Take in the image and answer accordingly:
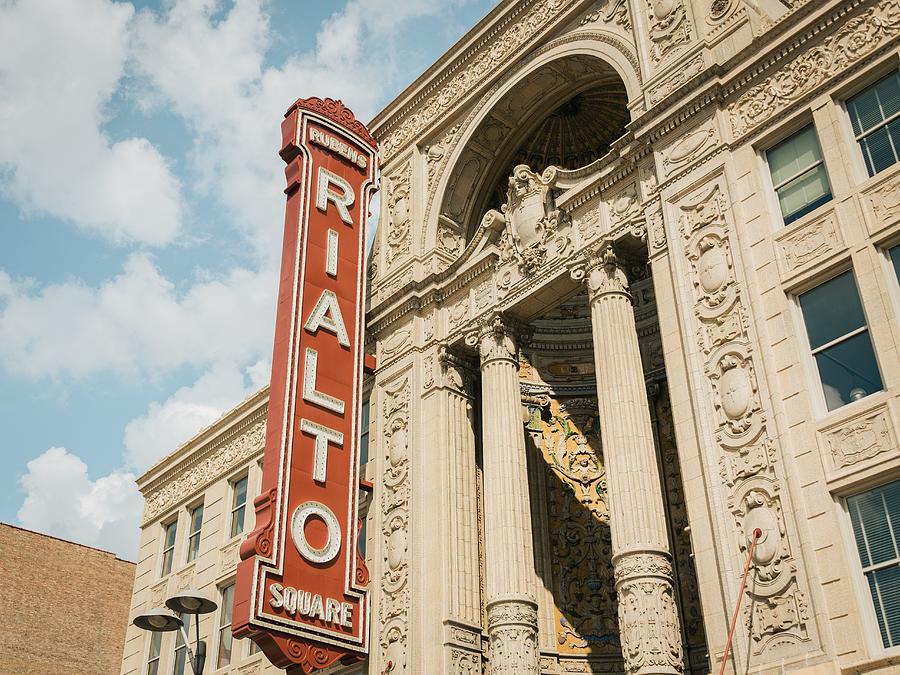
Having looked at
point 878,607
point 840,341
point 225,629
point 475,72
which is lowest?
point 878,607

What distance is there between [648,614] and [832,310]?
19.5ft

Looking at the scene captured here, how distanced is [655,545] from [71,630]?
33.7m

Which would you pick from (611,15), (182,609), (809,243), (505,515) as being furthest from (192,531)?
(809,243)

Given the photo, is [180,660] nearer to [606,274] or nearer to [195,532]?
[195,532]

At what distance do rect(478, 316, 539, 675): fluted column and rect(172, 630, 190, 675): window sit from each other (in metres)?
12.7

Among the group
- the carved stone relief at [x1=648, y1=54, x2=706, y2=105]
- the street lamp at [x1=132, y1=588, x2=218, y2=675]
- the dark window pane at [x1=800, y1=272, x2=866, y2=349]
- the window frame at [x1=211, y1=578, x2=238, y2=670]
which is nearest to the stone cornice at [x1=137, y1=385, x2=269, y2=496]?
the window frame at [x1=211, y1=578, x2=238, y2=670]

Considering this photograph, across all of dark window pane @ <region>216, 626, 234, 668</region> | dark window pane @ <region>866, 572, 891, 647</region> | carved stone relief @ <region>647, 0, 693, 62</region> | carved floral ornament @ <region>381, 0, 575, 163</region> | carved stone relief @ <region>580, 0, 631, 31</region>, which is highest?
carved floral ornament @ <region>381, 0, 575, 163</region>

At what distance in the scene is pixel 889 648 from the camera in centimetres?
1373

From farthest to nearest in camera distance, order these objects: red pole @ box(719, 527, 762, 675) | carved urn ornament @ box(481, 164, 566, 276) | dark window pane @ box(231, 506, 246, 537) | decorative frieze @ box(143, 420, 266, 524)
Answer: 1. decorative frieze @ box(143, 420, 266, 524)
2. dark window pane @ box(231, 506, 246, 537)
3. carved urn ornament @ box(481, 164, 566, 276)
4. red pole @ box(719, 527, 762, 675)

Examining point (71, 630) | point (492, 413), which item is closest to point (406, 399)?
point (492, 413)

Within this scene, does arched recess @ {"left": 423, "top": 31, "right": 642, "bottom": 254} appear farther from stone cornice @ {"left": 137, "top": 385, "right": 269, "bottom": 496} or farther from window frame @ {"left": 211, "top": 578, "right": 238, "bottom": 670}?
window frame @ {"left": 211, "top": 578, "right": 238, "bottom": 670}

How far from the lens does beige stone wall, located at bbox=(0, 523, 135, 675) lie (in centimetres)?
4166

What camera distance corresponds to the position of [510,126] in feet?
88.0

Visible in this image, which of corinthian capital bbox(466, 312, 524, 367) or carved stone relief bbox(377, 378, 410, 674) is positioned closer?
carved stone relief bbox(377, 378, 410, 674)
